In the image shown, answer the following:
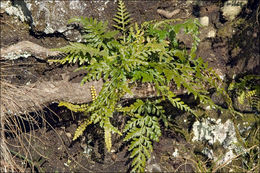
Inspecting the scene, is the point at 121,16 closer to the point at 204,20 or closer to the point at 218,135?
the point at 204,20

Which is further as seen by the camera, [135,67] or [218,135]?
[218,135]

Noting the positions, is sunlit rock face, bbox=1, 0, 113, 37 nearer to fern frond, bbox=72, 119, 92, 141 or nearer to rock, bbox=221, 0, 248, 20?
fern frond, bbox=72, 119, 92, 141

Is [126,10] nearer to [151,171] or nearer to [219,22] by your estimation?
[219,22]

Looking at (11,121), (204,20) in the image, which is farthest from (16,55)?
(204,20)

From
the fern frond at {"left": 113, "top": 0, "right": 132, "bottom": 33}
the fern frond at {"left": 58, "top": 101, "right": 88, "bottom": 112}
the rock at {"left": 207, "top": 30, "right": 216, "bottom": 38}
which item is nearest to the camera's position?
the fern frond at {"left": 58, "top": 101, "right": 88, "bottom": 112}

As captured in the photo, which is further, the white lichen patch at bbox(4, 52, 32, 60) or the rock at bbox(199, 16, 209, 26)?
the rock at bbox(199, 16, 209, 26)

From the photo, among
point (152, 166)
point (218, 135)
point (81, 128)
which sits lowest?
point (152, 166)

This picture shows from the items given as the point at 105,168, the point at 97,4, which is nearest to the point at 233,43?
the point at 97,4

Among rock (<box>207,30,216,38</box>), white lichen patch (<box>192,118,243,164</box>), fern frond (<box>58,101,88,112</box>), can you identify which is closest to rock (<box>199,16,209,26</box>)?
rock (<box>207,30,216,38</box>)
